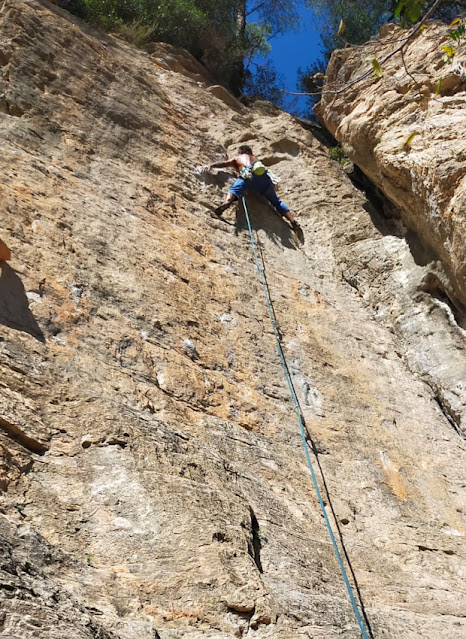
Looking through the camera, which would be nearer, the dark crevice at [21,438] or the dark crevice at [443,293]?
the dark crevice at [21,438]

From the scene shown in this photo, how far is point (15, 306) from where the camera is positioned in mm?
3947

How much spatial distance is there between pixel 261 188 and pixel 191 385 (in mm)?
3540

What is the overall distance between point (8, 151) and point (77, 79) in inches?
74.3

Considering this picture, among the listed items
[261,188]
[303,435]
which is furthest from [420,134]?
[303,435]

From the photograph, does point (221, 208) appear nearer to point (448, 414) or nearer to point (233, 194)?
point (233, 194)

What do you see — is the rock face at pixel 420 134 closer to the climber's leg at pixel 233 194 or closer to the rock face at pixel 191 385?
the rock face at pixel 191 385

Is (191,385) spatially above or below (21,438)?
above

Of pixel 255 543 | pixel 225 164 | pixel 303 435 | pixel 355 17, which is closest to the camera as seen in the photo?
pixel 255 543

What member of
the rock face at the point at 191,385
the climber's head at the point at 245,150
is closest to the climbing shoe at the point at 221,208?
the rock face at the point at 191,385

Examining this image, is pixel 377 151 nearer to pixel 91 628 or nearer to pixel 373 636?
pixel 373 636

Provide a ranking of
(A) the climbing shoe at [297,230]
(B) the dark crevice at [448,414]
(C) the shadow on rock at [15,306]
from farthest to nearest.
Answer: (A) the climbing shoe at [297,230], (B) the dark crevice at [448,414], (C) the shadow on rock at [15,306]

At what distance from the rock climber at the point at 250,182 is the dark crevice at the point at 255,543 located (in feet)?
13.3

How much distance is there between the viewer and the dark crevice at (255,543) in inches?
124

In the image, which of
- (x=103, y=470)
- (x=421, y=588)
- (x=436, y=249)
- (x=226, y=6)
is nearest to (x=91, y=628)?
(x=103, y=470)
